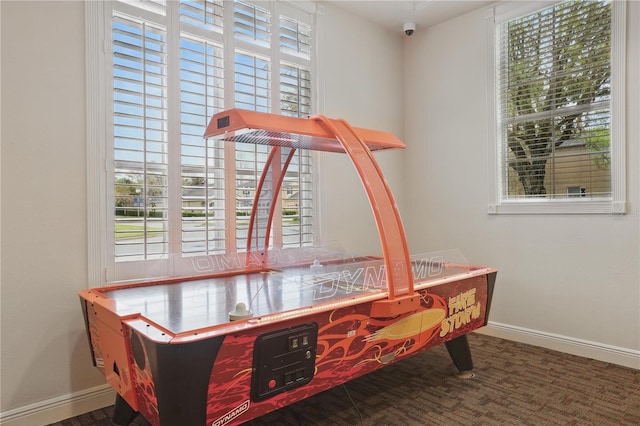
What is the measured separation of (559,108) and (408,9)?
1604 mm

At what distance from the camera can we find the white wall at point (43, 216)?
2.15 m

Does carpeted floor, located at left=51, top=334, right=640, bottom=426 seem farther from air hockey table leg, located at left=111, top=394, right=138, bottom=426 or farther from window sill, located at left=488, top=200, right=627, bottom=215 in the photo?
window sill, located at left=488, top=200, right=627, bottom=215

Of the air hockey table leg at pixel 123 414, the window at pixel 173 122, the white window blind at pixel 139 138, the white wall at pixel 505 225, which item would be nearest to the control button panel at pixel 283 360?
the air hockey table leg at pixel 123 414

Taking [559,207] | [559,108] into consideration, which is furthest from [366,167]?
[559,108]

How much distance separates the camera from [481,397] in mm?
2482

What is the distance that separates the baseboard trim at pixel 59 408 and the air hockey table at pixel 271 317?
0.39 metres

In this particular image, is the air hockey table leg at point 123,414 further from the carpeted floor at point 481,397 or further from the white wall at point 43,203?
the white wall at point 43,203

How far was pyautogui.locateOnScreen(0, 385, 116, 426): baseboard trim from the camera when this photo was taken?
84.4 inches

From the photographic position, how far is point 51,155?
2.28m

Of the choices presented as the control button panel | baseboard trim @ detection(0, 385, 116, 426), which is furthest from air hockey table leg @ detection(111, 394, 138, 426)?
the control button panel

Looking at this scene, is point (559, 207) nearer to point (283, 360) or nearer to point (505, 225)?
point (505, 225)

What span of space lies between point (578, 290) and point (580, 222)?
1.76 ft

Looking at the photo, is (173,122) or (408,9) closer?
(173,122)

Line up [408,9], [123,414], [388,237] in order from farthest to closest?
[408,9]
[123,414]
[388,237]
